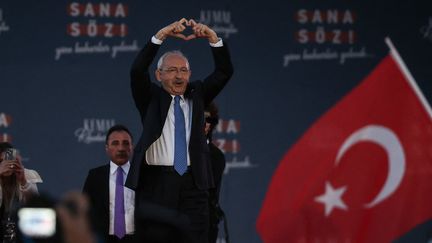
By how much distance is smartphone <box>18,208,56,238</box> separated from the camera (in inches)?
52.3

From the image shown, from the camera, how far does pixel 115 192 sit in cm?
513

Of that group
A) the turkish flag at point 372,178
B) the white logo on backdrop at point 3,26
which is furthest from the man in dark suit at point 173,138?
the white logo on backdrop at point 3,26

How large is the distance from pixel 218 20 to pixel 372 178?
7.76ft

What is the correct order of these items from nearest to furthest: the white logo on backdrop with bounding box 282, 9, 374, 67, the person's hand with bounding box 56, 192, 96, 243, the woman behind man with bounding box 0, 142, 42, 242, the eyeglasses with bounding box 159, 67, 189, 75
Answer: the person's hand with bounding box 56, 192, 96, 243 → the eyeglasses with bounding box 159, 67, 189, 75 → the woman behind man with bounding box 0, 142, 42, 242 → the white logo on backdrop with bounding box 282, 9, 374, 67

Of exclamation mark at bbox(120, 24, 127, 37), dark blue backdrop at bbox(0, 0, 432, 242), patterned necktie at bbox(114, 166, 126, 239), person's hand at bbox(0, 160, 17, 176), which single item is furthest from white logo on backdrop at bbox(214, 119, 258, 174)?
person's hand at bbox(0, 160, 17, 176)

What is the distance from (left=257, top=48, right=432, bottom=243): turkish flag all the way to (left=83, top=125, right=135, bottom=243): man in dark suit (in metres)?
0.93

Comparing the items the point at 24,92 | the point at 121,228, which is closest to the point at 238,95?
the point at 24,92

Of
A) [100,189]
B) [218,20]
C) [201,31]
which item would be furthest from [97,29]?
[201,31]

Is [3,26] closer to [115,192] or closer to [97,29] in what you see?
[97,29]

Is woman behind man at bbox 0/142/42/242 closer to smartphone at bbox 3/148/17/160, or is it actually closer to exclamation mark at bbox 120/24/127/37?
smartphone at bbox 3/148/17/160

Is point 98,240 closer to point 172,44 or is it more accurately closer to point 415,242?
point 172,44

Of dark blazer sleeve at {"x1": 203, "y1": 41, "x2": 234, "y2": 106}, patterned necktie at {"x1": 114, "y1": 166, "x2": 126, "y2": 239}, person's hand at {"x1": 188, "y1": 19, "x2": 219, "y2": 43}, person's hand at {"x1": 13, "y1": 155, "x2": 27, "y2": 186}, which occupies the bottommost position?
patterned necktie at {"x1": 114, "y1": 166, "x2": 126, "y2": 239}

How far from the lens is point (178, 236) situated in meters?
1.35

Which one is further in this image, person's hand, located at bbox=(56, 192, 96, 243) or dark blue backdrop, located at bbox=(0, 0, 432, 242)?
dark blue backdrop, located at bbox=(0, 0, 432, 242)
